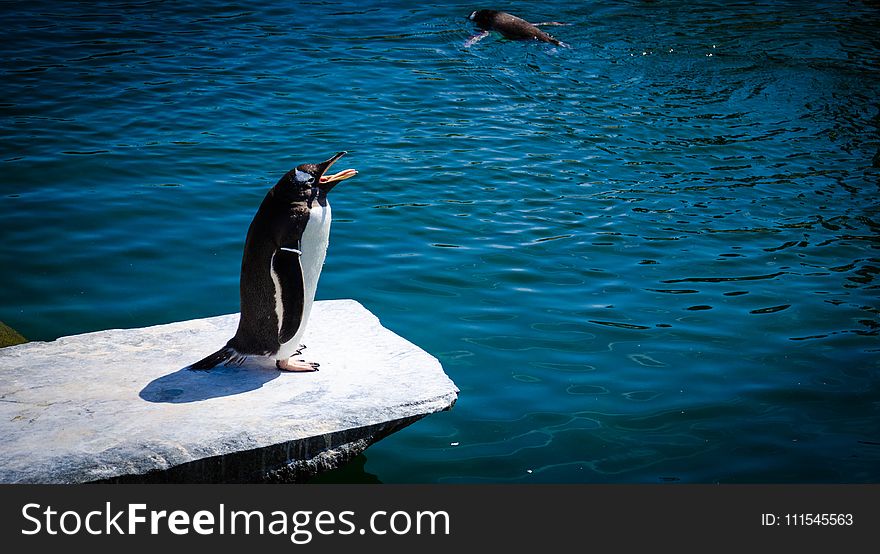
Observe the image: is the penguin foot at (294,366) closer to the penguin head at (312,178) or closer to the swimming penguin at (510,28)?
the penguin head at (312,178)

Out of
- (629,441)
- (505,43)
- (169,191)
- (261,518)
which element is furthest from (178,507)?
(505,43)

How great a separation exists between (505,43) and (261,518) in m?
10.2

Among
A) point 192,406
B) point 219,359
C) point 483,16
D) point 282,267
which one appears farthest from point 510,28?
point 192,406

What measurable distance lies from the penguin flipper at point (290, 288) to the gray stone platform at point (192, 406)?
0.80ft

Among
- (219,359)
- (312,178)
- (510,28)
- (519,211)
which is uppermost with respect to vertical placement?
(510,28)

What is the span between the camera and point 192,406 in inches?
144

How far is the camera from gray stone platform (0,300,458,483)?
3.29 m

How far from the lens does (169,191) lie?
23.3ft

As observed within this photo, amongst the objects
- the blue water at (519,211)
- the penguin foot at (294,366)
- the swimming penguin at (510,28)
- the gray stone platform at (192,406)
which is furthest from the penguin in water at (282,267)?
the swimming penguin at (510,28)

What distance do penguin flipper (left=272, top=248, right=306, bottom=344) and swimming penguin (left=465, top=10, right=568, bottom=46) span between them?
349 inches

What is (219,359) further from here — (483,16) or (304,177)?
(483,16)

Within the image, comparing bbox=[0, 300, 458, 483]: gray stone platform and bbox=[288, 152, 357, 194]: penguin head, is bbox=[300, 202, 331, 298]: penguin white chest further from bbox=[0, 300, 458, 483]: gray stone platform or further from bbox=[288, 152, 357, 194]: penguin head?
bbox=[0, 300, 458, 483]: gray stone platform

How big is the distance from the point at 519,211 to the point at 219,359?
3538 mm

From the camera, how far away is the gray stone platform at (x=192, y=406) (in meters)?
3.29
